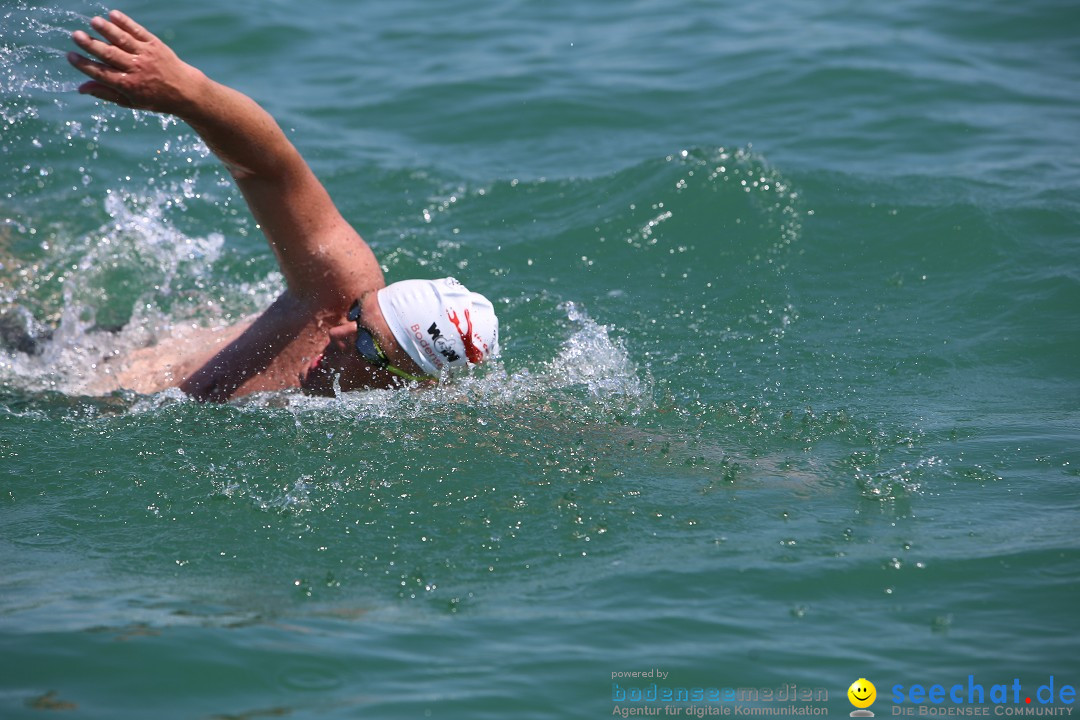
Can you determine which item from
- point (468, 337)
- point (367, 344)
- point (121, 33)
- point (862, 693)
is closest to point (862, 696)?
point (862, 693)

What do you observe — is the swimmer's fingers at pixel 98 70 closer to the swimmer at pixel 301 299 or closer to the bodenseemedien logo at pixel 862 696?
the swimmer at pixel 301 299

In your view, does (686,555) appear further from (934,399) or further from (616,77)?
(616,77)

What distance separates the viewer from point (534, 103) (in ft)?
37.0

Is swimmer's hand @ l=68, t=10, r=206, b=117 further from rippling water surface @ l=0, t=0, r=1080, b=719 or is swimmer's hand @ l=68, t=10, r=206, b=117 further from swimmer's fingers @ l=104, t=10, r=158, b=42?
rippling water surface @ l=0, t=0, r=1080, b=719

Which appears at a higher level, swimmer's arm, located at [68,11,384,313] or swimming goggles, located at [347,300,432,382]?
swimmer's arm, located at [68,11,384,313]

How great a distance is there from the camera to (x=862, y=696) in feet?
13.4

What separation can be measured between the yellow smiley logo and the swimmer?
240 cm

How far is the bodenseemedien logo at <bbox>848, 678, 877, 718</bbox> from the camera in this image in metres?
4.00

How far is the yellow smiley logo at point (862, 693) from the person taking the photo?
4.05 m

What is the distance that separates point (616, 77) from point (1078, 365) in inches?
242

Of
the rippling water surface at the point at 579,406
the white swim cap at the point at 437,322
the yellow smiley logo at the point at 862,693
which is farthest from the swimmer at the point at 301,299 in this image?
the yellow smiley logo at the point at 862,693

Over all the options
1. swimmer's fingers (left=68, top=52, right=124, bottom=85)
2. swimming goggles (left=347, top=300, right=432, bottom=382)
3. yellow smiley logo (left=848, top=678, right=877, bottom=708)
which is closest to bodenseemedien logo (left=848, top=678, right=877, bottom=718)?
yellow smiley logo (left=848, top=678, right=877, bottom=708)

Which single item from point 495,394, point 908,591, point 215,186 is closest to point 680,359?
point 495,394

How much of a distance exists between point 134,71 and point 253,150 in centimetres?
63
